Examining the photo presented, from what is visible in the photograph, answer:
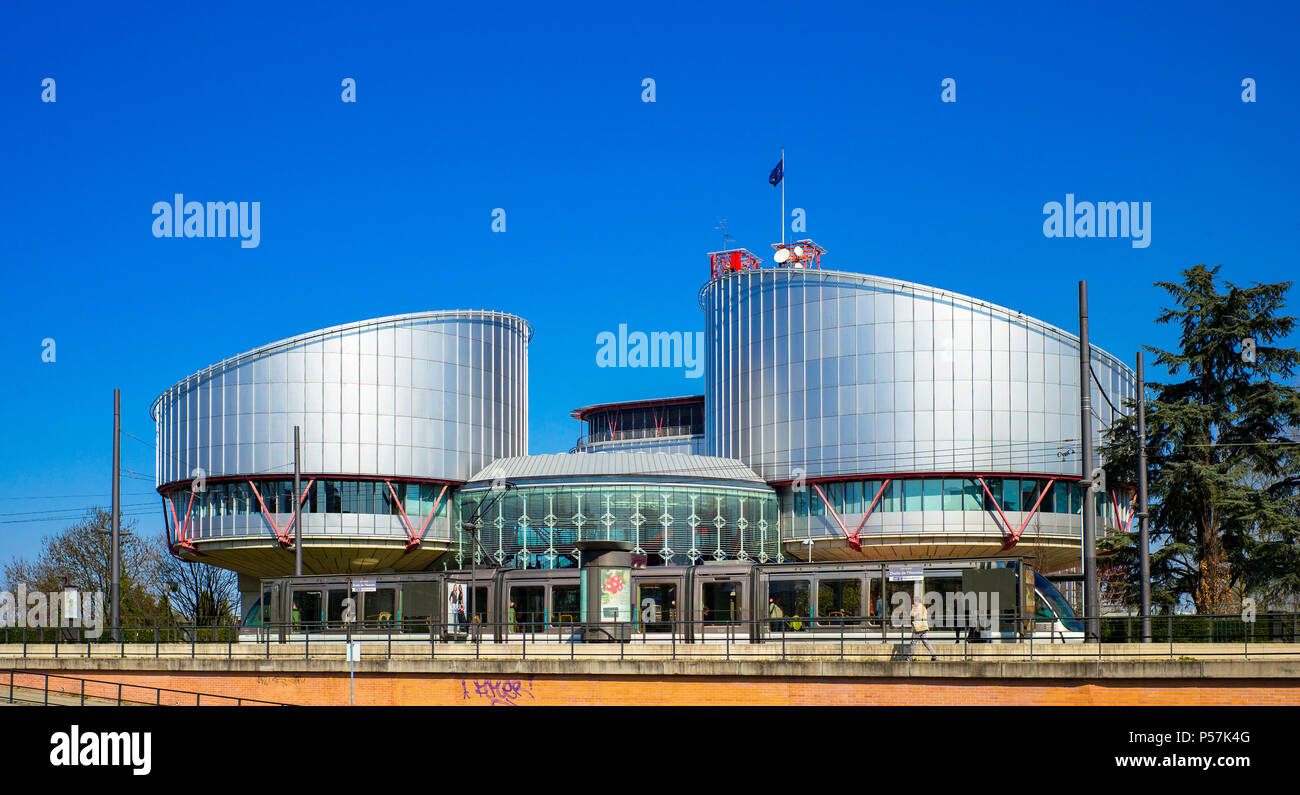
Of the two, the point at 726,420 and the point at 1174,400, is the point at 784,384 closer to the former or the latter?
the point at 726,420

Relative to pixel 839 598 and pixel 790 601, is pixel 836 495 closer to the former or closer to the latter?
pixel 790 601

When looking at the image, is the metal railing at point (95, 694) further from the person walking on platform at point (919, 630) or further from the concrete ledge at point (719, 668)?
the person walking on platform at point (919, 630)

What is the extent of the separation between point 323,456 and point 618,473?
15.2 m

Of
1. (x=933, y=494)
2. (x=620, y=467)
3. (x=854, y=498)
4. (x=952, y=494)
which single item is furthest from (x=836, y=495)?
(x=620, y=467)

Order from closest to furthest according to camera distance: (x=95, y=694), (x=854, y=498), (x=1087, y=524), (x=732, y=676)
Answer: (x=732, y=676) → (x=1087, y=524) → (x=95, y=694) → (x=854, y=498)

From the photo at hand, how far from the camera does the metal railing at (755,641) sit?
28203 mm

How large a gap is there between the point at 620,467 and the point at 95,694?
35488mm

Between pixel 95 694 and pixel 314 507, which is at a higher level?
pixel 314 507

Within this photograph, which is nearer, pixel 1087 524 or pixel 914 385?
pixel 1087 524

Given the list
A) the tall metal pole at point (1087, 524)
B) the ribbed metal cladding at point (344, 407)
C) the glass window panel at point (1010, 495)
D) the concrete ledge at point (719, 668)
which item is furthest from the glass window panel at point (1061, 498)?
the concrete ledge at point (719, 668)

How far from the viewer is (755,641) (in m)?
33.9
